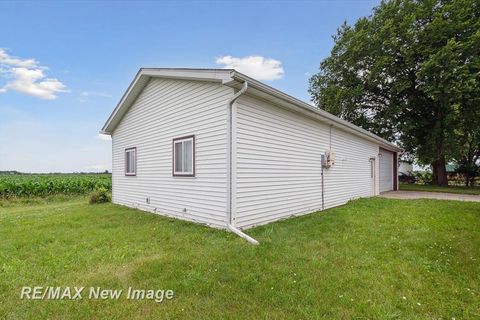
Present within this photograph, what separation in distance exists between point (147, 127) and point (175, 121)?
1970mm

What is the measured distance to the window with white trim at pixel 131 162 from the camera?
32.9 feet

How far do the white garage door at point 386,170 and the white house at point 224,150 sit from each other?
6.54 m

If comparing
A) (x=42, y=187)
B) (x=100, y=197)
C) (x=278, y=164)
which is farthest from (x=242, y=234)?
(x=42, y=187)

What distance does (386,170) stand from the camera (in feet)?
56.9

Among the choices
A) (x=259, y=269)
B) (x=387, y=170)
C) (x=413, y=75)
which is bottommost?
(x=259, y=269)

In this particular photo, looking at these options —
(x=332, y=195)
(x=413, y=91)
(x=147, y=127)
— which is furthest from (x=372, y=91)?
(x=147, y=127)

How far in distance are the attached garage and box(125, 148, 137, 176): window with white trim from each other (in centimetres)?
1338

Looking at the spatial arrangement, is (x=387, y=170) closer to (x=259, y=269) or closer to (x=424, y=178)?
(x=424, y=178)

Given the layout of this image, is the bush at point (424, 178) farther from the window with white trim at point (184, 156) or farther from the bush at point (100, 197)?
the bush at point (100, 197)

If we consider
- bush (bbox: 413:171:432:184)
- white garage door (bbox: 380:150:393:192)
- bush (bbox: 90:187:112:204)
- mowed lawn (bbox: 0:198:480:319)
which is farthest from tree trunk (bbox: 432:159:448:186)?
bush (bbox: 90:187:112:204)

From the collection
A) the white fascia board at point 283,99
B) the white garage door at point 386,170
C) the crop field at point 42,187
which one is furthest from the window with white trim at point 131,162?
the white garage door at point 386,170

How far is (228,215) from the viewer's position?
5.86 m

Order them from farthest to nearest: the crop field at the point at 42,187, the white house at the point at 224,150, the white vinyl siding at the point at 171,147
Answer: the crop field at the point at 42,187 → the white vinyl siding at the point at 171,147 → the white house at the point at 224,150

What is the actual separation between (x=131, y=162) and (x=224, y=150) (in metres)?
5.77
